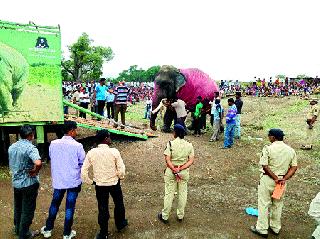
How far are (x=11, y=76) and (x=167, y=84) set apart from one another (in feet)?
26.0

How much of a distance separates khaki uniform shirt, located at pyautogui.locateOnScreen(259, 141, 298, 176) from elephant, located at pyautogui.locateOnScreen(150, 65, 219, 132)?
9782 millimetres

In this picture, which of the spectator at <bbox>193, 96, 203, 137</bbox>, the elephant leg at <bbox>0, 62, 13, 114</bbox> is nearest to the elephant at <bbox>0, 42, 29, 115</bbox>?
the elephant leg at <bbox>0, 62, 13, 114</bbox>

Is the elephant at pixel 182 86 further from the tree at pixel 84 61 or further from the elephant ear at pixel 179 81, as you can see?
the tree at pixel 84 61

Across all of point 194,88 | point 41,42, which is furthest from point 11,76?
point 194,88

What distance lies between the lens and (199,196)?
787cm

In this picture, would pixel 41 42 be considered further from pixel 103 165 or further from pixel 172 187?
pixel 172 187

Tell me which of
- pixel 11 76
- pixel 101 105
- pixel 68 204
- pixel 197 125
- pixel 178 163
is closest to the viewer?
pixel 68 204

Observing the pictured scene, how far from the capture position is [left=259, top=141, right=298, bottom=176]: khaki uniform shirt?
5.78 meters

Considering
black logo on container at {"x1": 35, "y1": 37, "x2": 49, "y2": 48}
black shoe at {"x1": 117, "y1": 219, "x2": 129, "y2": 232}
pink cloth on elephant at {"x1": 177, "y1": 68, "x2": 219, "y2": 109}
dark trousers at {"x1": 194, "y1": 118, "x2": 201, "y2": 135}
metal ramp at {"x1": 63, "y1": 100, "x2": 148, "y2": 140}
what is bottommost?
black shoe at {"x1": 117, "y1": 219, "x2": 129, "y2": 232}

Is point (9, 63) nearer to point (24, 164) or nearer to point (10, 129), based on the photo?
point (10, 129)

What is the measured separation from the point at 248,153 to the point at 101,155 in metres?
7.34

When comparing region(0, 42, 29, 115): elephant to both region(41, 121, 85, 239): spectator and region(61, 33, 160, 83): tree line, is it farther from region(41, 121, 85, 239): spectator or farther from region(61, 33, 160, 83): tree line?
region(61, 33, 160, 83): tree line

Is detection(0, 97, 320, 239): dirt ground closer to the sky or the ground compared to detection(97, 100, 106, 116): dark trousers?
closer to the ground

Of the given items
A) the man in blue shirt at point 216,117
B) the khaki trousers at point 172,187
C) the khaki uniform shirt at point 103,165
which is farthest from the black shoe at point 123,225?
the man in blue shirt at point 216,117
